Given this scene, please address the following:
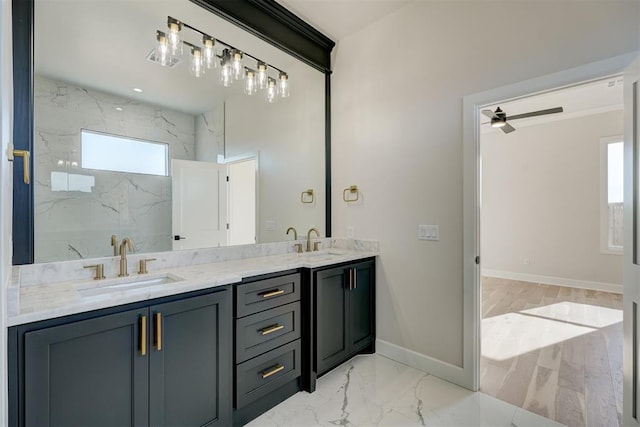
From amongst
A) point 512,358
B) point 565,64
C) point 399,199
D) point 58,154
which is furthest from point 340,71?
point 512,358

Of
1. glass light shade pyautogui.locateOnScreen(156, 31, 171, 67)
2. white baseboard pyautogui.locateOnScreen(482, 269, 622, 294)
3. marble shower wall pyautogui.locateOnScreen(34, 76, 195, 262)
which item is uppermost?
glass light shade pyautogui.locateOnScreen(156, 31, 171, 67)

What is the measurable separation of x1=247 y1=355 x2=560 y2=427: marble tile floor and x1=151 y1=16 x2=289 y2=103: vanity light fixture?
2.46 meters

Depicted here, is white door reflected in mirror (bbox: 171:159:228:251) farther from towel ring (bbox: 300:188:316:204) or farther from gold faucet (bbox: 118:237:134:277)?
towel ring (bbox: 300:188:316:204)

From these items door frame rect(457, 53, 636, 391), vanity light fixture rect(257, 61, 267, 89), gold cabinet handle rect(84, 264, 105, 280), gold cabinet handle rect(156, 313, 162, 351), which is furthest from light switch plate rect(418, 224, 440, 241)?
gold cabinet handle rect(84, 264, 105, 280)

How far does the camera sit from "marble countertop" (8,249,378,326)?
3.98 ft

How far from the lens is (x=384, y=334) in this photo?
280 centimetres

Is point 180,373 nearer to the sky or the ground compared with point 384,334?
nearer to the sky

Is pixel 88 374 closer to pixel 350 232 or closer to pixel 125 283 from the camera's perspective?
pixel 125 283

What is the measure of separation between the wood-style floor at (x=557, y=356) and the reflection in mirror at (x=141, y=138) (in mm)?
2213

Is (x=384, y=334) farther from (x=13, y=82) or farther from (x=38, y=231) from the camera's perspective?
(x=13, y=82)

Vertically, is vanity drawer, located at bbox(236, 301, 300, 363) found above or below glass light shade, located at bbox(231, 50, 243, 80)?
below

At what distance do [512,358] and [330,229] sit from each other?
1.99m

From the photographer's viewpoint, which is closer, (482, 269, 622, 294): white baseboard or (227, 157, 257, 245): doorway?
(227, 157, 257, 245): doorway

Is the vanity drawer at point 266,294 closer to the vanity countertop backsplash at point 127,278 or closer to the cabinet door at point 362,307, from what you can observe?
the vanity countertop backsplash at point 127,278
